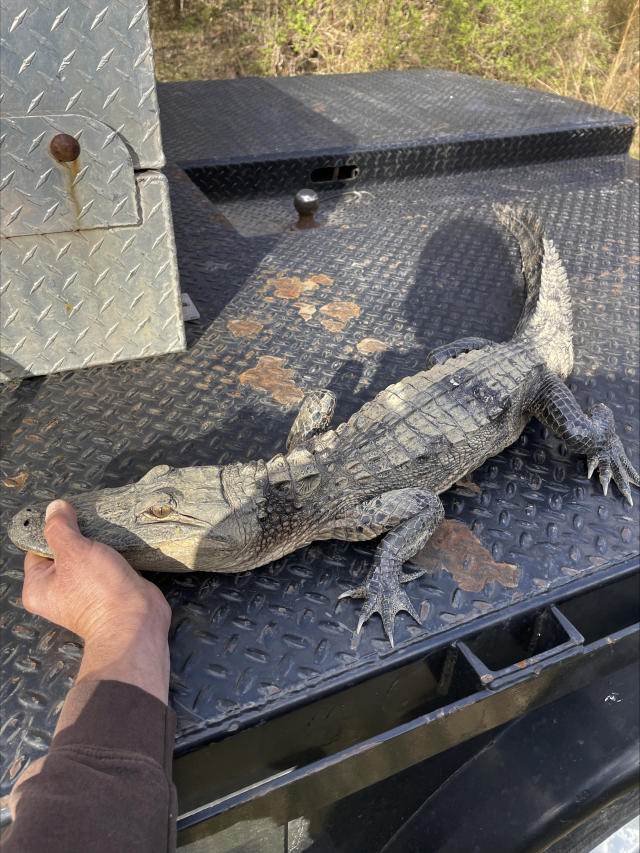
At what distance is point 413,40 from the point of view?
8.75 meters

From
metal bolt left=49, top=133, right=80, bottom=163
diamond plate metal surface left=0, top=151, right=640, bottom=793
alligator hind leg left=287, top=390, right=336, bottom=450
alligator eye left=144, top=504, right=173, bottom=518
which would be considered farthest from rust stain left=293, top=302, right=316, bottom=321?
alligator eye left=144, top=504, right=173, bottom=518

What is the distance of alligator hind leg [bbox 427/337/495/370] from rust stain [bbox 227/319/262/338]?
0.78 m

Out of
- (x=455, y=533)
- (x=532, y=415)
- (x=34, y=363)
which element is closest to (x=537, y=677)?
(x=455, y=533)

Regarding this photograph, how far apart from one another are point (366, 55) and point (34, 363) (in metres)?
8.74

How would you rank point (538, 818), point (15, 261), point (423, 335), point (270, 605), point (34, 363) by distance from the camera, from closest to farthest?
point (270, 605), point (538, 818), point (15, 261), point (34, 363), point (423, 335)

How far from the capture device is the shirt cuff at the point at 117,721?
3.59 feet

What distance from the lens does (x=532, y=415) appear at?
223cm

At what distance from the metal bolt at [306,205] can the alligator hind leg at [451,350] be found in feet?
4.83

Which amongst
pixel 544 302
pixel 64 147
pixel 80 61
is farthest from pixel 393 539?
pixel 80 61

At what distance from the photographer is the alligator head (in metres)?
1.55

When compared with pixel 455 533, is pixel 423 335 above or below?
above

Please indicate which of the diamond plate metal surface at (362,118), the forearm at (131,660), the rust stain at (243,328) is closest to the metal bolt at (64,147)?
the rust stain at (243,328)

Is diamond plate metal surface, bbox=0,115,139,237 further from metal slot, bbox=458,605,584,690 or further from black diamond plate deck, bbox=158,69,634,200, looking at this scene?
black diamond plate deck, bbox=158,69,634,200

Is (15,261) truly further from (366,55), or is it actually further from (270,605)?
(366,55)
